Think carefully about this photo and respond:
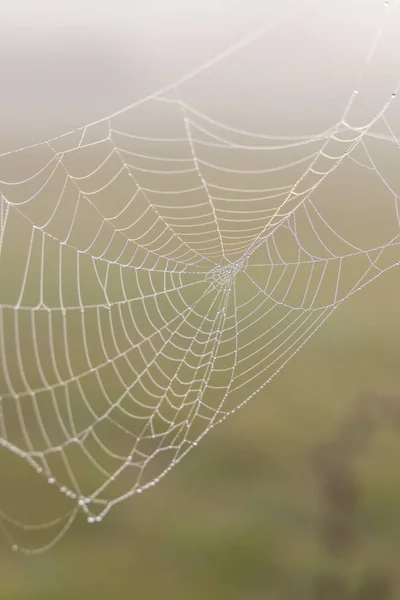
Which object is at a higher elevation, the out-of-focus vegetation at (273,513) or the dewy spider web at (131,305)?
the dewy spider web at (131,305)

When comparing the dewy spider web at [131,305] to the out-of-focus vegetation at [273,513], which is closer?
the dewy spider web at [131,305]

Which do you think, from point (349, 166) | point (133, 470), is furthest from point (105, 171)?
point (133, 470)

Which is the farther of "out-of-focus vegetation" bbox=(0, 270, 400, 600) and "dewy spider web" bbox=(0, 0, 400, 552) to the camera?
"out-of-focus vegetation" bbox=(0, 270, 400, 600)

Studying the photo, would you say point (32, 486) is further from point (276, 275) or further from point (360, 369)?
point (360, 369)

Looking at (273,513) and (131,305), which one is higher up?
(131,305)

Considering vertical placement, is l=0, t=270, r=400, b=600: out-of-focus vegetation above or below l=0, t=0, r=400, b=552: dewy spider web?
below

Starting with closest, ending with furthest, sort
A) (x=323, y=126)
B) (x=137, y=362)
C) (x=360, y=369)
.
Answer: (x=323, y=126) < (x=137, y=362) < (x=360, y=369)

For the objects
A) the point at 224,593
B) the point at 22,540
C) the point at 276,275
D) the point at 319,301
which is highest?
the point at 276,275

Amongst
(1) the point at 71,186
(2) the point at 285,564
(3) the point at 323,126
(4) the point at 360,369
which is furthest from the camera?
(1) the point at 71,186
